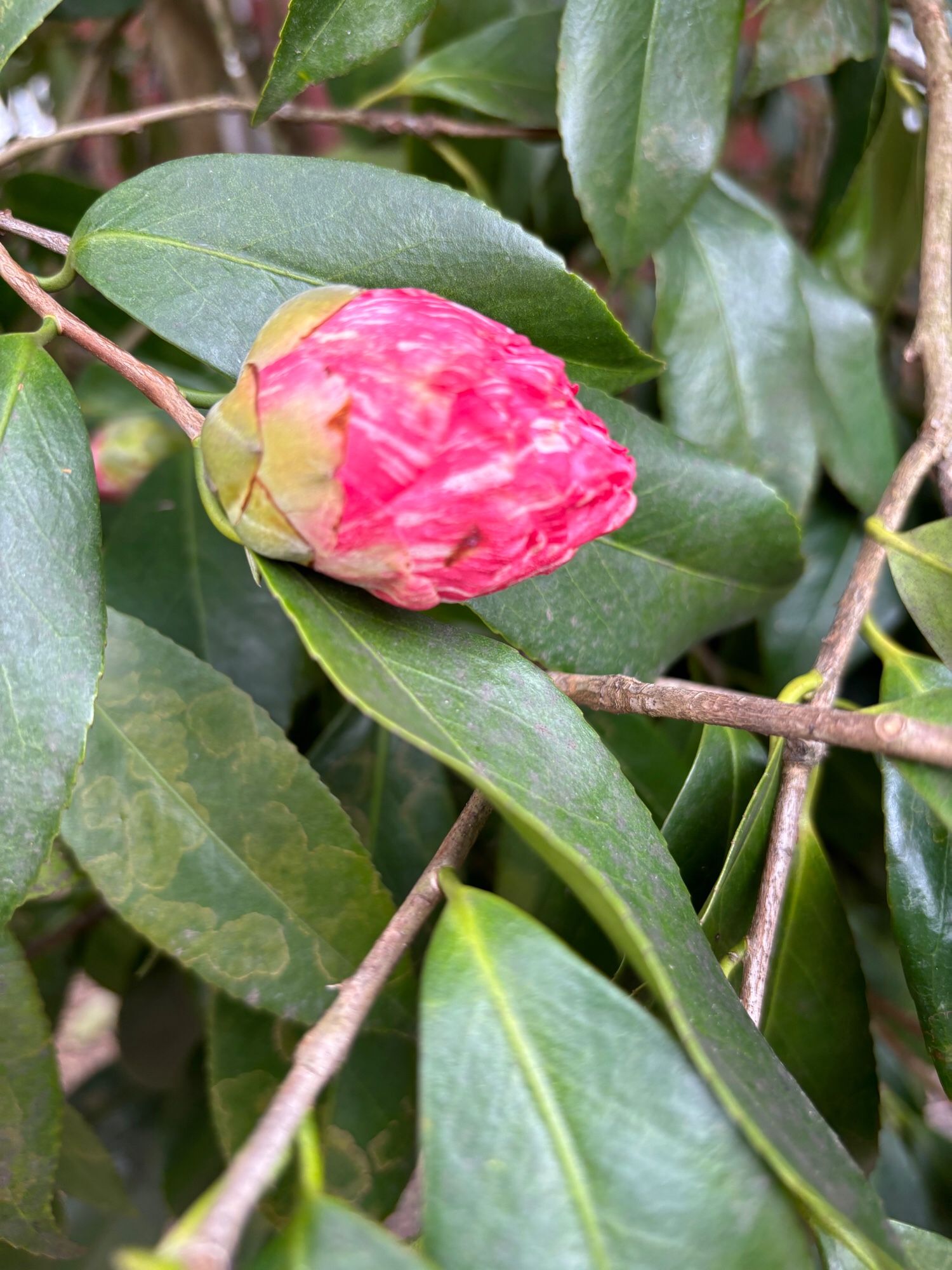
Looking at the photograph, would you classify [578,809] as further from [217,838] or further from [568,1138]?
[217,838]

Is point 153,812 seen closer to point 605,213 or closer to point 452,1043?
point 452,1043

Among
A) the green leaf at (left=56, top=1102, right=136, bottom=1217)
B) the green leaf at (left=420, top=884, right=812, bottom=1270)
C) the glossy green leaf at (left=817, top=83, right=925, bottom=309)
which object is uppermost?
the glossy green leaf at (left=817, top=83, right=925, bottom=309)

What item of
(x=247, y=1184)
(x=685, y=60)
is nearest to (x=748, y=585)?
(x=685, y=60)

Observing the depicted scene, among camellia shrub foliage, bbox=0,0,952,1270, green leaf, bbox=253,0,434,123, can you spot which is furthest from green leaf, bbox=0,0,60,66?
green leaf, bbox=253,0,434,123

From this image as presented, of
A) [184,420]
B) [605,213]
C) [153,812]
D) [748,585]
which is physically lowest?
[153,812]

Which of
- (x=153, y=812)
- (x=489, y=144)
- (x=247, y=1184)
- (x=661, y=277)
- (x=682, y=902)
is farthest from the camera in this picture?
(x=489, y=144)

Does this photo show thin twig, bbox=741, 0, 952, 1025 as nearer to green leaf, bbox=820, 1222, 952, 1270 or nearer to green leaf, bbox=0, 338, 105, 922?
green leaf, bbox=820, 1222, 952, 1270

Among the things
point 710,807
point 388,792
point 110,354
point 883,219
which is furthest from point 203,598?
point 883,219
